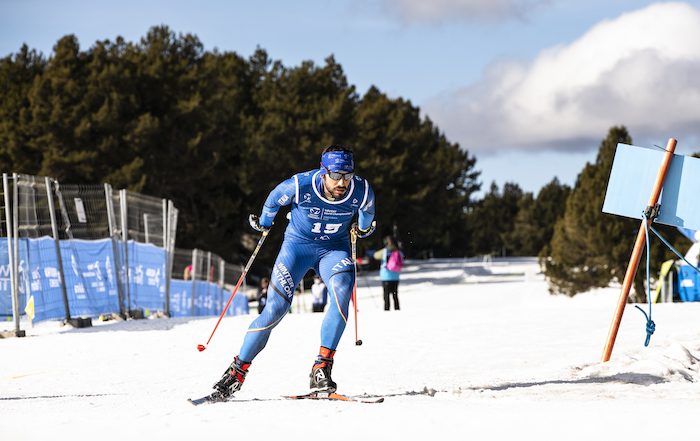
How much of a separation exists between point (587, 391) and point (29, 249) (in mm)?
10653

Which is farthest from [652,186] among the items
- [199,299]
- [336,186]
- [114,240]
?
[199,299]

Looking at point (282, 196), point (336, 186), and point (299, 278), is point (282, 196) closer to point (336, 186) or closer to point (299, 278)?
point (336, 186)

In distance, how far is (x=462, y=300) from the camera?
3606cm

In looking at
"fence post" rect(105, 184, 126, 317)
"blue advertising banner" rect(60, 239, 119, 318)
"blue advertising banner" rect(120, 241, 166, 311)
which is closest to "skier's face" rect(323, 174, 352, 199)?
"blue advertising banner" rect(60, 239, 119, 318)

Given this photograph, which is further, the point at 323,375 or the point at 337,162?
the point at 337,162

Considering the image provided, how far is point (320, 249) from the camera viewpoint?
8469 mm

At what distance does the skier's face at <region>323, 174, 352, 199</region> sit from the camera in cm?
824

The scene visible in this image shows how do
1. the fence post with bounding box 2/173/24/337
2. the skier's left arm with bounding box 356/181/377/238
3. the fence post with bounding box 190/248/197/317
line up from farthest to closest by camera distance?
the fence post with bounding box 190/248/197/317
the fence post with bounding box 2/173/24/337
the skier's left arm with bounding box 356/181/377/238

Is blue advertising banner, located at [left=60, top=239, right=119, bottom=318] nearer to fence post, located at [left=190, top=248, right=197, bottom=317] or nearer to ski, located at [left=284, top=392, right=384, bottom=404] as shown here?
fence post, located at [left=190, top=248, right=197, bottom=317]

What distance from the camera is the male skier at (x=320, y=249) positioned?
320 inches

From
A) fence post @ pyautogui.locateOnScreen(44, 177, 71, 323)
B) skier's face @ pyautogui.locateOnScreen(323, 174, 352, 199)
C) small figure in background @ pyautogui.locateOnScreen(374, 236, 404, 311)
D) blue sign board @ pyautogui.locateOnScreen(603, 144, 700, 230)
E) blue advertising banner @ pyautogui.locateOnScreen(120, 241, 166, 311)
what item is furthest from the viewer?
small figure in background @ pyautogui.locateOnScreen(374, 236, 404, 311)

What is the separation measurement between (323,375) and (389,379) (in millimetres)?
2114

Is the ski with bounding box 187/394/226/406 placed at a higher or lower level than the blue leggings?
lower

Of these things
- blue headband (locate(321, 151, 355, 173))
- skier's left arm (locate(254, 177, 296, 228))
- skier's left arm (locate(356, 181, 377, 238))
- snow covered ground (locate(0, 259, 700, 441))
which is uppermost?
blue headband (locate(321, 151, 355, 173))
